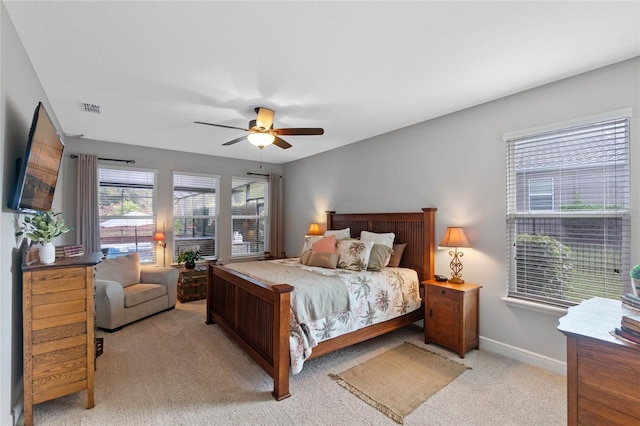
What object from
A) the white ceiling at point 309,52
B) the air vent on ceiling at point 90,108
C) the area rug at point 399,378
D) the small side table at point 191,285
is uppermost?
the white ceiling at point 309,52

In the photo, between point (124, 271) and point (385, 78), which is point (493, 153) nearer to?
point (385, 78)

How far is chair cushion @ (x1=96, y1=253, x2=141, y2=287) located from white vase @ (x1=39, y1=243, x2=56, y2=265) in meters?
2.08

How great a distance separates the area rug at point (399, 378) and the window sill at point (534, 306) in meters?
0.81

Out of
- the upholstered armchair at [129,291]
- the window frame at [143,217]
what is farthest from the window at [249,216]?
the upholstered armchair at [129,291]

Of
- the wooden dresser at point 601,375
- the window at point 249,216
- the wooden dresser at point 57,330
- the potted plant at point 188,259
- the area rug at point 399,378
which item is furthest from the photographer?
the window at point 249,216

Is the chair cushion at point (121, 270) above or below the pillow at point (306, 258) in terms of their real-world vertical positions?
below

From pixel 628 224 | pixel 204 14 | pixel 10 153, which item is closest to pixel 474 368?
pixel 628 224

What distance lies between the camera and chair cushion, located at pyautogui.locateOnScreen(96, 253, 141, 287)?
405 centimetres

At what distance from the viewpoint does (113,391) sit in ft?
7.89

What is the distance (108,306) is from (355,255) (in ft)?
10.0

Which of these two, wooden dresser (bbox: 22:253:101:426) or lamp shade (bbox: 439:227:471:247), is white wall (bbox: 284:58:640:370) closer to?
lamp shade (bbox: 439:227:471:247)

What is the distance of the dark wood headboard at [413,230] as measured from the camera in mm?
3719

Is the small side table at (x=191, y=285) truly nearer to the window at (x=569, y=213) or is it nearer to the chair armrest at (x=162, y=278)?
the chair armrest at (x=162, y=278)

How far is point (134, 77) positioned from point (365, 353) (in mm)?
3456
